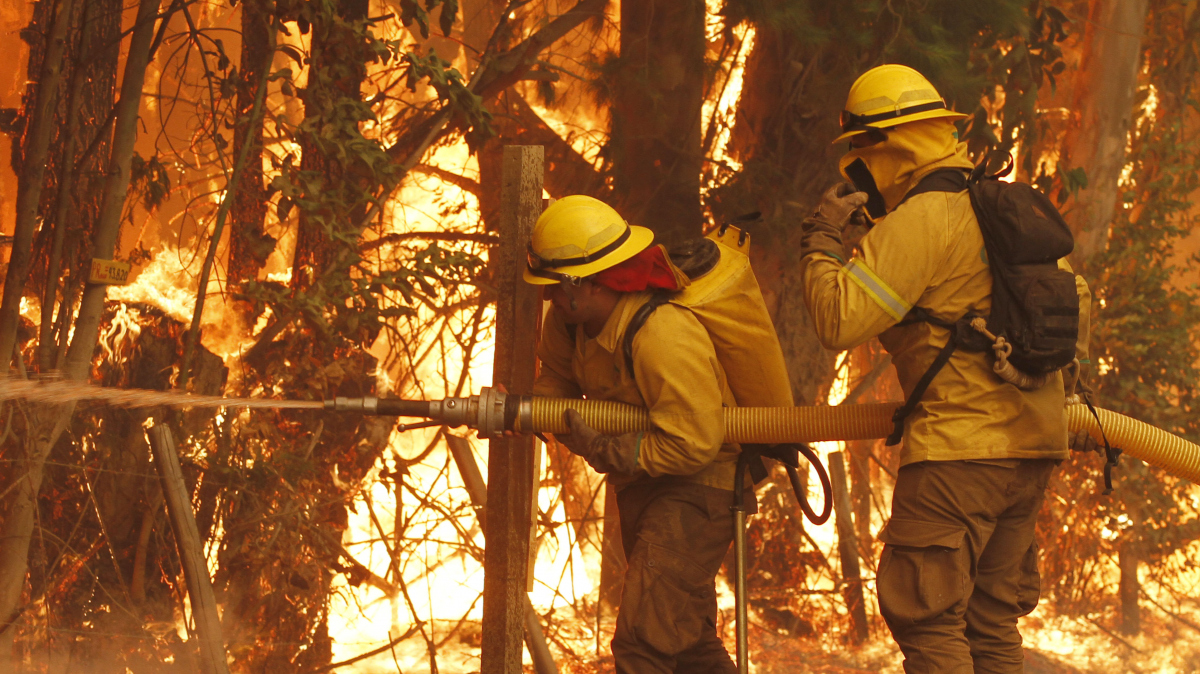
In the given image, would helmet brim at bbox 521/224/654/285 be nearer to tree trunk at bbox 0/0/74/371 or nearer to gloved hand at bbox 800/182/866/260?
gloved hand at bbox 800/182/866/260

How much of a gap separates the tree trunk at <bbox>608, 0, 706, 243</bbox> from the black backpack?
310 centimetres

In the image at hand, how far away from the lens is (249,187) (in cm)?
487

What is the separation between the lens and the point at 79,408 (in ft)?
13.6

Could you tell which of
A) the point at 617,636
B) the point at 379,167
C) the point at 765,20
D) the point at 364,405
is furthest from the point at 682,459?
the point at 765,20

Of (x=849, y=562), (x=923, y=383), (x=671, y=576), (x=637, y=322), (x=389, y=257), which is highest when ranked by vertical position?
(x=389, y=257)

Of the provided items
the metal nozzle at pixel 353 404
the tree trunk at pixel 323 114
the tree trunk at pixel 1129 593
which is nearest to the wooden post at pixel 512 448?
the metal nozzle at pixel 353 404

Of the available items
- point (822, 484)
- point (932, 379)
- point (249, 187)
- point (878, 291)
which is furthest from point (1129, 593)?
point (249, 187)

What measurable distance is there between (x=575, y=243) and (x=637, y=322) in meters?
0.29

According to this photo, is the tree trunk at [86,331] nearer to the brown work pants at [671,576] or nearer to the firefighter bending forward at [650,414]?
the firefighter bending forward at [650,414]

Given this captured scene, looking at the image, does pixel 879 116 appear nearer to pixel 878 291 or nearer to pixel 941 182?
pixel 941 182

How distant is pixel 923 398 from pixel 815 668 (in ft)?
13.5

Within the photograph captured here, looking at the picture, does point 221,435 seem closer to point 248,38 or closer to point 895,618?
point 248,38

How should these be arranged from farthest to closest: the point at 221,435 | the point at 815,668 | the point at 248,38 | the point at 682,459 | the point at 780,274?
1. the point at 815,668
2. the point at 780,274
3. the point at 248,38
4. the point at 221,435
5. the point at 682,459

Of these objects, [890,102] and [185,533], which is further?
[185,533]
